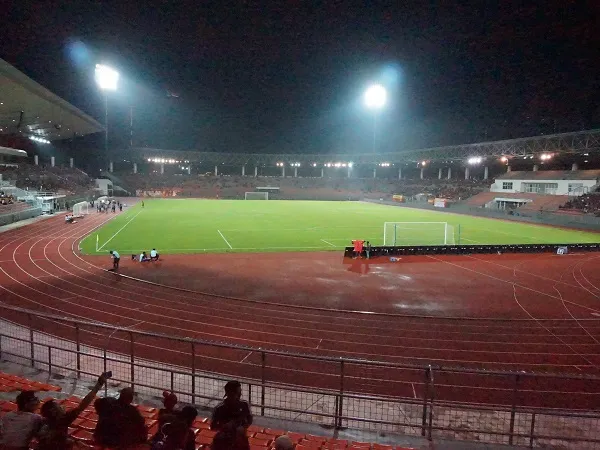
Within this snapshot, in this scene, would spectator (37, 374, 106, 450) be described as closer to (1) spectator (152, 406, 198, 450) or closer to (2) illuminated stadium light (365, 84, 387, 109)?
(1) spectator (152, 406, 198, 450)

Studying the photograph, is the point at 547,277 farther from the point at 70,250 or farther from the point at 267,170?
the point at 267,170

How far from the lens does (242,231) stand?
33.1m

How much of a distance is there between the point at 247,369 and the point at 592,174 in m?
60.9

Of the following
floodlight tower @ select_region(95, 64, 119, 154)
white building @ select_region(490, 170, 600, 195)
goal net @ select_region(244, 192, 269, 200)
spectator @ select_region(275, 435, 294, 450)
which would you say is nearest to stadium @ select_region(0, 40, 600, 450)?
spectator @ select_region(275, 435, 294, 450)

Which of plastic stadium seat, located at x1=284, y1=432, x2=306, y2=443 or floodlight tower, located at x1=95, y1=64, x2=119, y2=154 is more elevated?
floodlight tower, located at x1=95, y1=64, x2=119, y2=154

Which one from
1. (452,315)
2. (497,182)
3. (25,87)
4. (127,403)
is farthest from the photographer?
(497,182)

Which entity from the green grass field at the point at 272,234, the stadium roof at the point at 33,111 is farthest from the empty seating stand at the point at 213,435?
the stadium roof at the point at 33,111

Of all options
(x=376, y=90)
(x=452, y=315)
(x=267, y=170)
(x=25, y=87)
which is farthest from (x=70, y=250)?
(x=267, y=170)

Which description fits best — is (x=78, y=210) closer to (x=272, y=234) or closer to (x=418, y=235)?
(x=272, y=234)

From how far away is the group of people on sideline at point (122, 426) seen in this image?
147 inches

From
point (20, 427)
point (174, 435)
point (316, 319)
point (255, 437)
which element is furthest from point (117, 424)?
point (316, 319)

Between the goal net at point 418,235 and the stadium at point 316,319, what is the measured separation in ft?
0.96

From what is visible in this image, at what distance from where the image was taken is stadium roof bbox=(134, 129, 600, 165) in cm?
4903

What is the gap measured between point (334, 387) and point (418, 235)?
25740 millimetres
